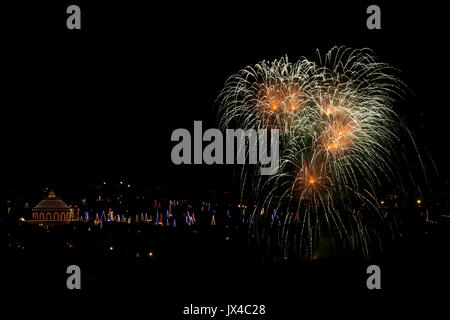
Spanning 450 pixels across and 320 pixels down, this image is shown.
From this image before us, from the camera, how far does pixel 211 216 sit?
5362 centimetres

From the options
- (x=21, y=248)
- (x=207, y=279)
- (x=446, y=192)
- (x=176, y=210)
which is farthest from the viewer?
(x=176, y=210)

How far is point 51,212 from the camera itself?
52406mm

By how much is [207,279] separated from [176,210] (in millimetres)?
34015

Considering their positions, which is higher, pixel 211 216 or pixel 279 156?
pixel 279 156

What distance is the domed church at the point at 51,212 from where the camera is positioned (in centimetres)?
5147

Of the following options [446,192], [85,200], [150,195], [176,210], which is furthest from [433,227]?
[85,200]

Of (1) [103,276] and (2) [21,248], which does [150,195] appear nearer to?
(2) [21,248]

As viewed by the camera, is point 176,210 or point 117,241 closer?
point 117,241

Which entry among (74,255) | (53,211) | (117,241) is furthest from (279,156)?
(53,211)

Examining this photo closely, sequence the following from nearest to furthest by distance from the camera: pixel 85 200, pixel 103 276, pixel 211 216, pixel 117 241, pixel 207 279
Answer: pixel 207 279 < pixel 103 276 < pixel 117 241 < pixel 211 216 < pixel 85 200

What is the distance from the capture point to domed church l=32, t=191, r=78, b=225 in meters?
51.5

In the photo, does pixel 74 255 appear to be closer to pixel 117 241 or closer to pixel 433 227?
pixel 117 241

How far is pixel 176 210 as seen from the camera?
195 feet
